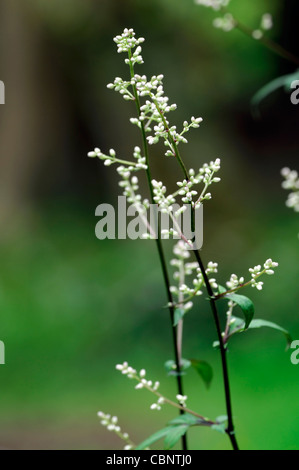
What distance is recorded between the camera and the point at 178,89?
5332 millimetres

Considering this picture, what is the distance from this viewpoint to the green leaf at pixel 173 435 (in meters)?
1.03

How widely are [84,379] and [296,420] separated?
172 cm

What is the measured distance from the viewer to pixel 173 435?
104cm

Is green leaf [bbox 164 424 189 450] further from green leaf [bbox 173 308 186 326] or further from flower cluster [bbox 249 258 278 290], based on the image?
flower cluster [bbox 249 258 278 290]

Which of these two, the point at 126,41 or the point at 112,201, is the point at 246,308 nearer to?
the point at 126,41

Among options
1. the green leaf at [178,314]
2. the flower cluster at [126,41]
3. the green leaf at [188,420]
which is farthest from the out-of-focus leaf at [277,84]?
the green leaf at [188,420]

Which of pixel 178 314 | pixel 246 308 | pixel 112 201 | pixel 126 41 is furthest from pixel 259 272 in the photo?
pixel 112 201

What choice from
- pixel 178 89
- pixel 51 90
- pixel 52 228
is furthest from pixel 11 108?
pixel 178 89

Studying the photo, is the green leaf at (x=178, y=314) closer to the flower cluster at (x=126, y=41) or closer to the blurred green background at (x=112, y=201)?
the flower cluster at (x=126, y=41)

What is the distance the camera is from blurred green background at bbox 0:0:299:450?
3602 millimetres

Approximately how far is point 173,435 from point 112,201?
508cm

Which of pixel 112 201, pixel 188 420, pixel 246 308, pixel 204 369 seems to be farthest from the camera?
pixel 112 201

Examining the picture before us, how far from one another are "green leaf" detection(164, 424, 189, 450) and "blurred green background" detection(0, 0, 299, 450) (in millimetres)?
2120

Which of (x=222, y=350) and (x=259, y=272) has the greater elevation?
(x=259, y=272)
